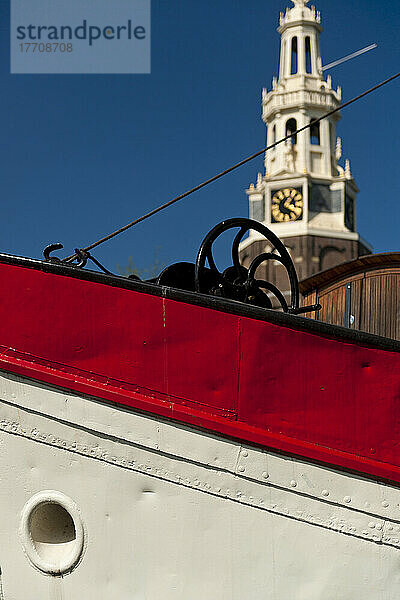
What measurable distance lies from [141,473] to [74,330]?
Result: 71 centimetres

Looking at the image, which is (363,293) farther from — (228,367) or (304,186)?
(304,186)

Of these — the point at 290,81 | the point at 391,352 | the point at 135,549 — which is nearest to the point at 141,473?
the point at 135,549

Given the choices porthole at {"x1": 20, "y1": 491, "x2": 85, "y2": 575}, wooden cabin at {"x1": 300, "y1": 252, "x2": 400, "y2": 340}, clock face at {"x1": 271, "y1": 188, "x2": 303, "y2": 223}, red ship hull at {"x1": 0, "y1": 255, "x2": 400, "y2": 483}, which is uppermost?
clock face at {"x1": 271, "y1": 188, "x2": 303, "y2": 223}

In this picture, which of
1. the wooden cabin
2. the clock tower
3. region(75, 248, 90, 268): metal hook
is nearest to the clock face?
the clock tower

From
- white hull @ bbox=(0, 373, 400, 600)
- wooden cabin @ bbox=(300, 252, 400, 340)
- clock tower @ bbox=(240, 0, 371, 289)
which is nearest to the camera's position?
white hull @ bbox=(0, 373, 400, 600)

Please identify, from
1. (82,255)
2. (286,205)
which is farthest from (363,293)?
(286,205)

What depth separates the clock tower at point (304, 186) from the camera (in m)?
42.5

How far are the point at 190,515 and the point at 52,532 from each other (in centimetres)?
68

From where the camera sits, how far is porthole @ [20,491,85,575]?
3.12m

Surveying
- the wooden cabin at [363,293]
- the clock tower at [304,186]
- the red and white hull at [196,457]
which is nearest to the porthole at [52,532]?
the red and white hull at [196,457]

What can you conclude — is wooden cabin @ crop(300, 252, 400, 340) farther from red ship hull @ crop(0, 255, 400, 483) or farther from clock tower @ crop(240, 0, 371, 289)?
clock tower @ crop(240, 0, 371, 289)

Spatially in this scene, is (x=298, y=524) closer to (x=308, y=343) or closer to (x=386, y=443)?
(x=386, y=443)

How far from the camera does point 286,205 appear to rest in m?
44.2

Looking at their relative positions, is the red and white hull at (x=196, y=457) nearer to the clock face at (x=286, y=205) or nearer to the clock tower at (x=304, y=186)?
the clock tower at (x=304, y=186)
